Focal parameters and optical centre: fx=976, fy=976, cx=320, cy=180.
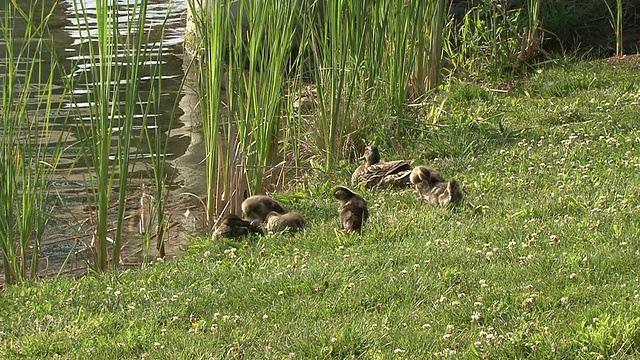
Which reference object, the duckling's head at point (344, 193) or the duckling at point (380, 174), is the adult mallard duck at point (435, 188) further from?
the duckling's head at point (344, 193)

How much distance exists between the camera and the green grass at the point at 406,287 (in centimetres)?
522

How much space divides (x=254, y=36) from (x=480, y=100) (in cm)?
430

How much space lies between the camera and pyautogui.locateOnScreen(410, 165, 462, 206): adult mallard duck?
7754 mm

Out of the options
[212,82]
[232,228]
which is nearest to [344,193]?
[232,228]

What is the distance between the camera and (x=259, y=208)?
8.34 meters

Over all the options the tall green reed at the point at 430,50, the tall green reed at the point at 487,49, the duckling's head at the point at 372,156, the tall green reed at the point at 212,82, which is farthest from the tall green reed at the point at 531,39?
the tall green reed at the point at 212,82

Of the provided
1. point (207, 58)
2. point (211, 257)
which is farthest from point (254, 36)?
point (211, 257)

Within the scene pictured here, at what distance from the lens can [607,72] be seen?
1299 centimetres

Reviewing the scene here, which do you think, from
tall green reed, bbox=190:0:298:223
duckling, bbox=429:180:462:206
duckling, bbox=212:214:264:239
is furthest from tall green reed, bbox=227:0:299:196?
duckling, bbox=429:180:462:206

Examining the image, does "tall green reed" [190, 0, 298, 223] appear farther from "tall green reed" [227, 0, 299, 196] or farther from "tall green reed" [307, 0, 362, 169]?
"tall green reed" [307, 0, 362, 169]

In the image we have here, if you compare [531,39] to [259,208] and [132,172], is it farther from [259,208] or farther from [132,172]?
[132,172]

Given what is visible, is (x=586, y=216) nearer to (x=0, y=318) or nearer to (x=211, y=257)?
(x=211, y=257)

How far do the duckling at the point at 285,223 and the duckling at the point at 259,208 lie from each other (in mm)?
327

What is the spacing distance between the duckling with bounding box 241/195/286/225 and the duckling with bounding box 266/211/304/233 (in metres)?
0.33
